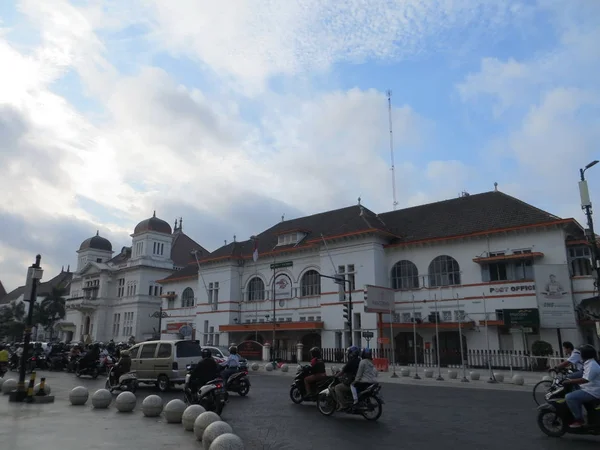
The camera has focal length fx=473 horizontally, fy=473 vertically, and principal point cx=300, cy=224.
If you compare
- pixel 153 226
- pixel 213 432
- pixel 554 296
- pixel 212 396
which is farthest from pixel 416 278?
pixel 153 226

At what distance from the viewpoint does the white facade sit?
2947cm

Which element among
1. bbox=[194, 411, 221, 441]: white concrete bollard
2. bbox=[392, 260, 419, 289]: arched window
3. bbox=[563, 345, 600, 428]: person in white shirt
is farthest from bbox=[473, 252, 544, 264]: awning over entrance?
bbox=[194, 411, 221, 441]: white concrete bollard

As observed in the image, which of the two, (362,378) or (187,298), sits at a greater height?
(187,298)

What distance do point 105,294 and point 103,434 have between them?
58748 millimetres

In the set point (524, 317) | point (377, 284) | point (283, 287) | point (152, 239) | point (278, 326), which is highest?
point (152, 239)

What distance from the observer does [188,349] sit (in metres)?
17.8

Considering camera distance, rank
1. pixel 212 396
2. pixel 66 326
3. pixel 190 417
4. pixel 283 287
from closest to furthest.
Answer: pixel 190 417
pixel 212 396
pixel 283 287
pixel 66 326

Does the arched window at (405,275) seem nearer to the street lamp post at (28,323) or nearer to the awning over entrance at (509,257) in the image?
the awning over entrance at (509,257)

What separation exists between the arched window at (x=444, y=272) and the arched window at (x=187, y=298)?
89.2 feet

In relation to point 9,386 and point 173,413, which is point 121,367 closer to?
point 9,386

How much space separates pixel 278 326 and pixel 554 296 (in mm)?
20087

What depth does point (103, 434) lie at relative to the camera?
9.06 metres

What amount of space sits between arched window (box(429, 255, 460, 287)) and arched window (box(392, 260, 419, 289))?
123 centimetres

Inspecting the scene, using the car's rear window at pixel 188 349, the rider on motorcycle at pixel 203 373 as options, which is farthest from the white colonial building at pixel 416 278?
the rider on motorcycle at pixel 203 373
